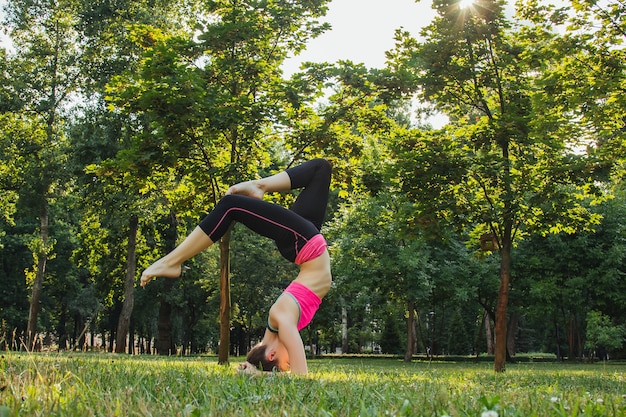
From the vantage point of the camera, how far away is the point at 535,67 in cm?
1412

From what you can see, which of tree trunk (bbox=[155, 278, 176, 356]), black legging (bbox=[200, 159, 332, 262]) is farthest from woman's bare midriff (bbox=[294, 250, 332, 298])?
tree trunk (bbox=[155, 278, 176, 356])

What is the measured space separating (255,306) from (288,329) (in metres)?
35.1

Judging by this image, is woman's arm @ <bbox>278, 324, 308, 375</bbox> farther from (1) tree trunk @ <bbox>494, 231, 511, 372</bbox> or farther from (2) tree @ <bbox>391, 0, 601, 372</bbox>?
(1) tree trunk @ <bbox>494, 231, 511, 372</bbox>

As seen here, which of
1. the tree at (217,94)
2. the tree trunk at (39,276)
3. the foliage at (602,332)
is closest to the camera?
the tree at (217,94)

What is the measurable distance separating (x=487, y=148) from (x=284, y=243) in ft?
33.9

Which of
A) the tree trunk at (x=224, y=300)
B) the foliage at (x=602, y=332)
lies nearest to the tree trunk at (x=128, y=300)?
the tree trunk at (x=224, y=300)

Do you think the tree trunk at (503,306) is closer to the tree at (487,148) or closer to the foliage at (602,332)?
the tree at (487,148)

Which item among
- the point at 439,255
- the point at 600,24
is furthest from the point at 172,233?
the point at 600,24

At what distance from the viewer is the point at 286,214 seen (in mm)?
5504

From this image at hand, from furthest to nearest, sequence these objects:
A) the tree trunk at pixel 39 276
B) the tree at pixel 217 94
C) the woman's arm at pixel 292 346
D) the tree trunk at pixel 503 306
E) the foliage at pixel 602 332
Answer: the foliage at pixel 602 332, the tree trunk at pixel 39 276, the tree trunk at pixel 503 306, the tree at pixel 217 94, the woman's arm at pixel 292 346

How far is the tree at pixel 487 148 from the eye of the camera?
45.0 feet

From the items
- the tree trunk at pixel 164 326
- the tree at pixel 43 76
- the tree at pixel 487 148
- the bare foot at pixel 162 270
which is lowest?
the tree trunk at pixel 164 326

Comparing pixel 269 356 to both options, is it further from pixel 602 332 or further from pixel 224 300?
pixel 602 332

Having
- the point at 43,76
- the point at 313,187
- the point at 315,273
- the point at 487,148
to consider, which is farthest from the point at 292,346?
the point at 43,76
